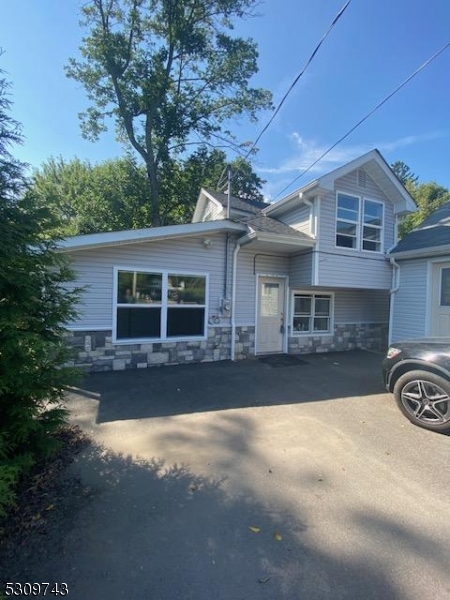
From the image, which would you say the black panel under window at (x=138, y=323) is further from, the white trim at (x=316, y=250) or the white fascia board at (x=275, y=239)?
the white trim at (x=316, y=250)

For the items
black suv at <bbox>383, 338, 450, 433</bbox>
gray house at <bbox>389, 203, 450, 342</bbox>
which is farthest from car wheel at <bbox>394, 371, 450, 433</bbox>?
gray house at <bbox>389, 203, 450, 342</bbox>

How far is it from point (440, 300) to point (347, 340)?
115 inches

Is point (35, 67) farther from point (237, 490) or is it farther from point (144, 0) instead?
point (237, 490)

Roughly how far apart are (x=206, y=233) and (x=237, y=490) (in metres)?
5.81

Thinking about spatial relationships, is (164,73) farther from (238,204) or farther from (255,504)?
(255,504)

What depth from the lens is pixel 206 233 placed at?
Answer: 23.7 feet

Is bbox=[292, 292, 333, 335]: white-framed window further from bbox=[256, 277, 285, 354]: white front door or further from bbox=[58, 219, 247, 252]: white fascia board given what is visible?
bbox=[58, 219, 247, 252]: white fascia board

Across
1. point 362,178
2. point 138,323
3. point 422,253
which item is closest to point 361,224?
point 362,178

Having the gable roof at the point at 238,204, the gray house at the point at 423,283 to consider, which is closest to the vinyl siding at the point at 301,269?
the gable roof at the point at 238,204

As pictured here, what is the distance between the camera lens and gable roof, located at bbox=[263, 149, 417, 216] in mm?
7484

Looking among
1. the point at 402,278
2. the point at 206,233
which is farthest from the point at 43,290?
the point at 402,278

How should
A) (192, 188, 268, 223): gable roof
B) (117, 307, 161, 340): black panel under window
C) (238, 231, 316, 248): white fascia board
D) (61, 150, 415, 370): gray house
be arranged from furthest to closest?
1. (192, 188, 268, 223): gable roof
2. (238, 231, 316, 248): white fascia board
3. (117, 307, 161, 340): black panel under window
4. (61, 150, 415, 370): gray house

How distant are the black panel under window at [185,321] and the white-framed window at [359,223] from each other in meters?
4.42

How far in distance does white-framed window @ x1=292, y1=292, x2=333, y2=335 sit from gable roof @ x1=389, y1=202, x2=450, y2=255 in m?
2.50
